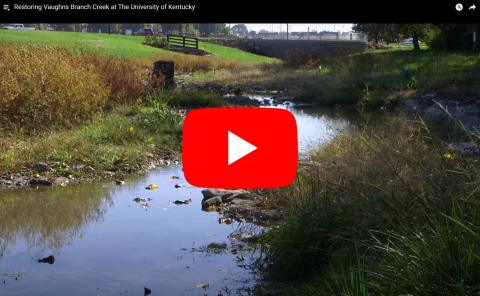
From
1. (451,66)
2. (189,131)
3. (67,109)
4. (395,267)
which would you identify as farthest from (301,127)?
(451,66)

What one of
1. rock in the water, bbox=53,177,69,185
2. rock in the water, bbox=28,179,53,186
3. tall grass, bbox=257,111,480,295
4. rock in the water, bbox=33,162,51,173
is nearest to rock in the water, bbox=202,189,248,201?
tall grass, bbox=257,111,480,295

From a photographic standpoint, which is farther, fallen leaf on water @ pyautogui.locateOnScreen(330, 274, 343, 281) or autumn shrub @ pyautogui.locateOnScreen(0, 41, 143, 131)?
autumn shrub @ pyautogui.locateOnScreen(0, 41, 143, 131)

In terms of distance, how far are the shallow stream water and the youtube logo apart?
987 mm

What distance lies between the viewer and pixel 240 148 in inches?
198

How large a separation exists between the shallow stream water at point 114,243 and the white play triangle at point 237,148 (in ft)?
3.98

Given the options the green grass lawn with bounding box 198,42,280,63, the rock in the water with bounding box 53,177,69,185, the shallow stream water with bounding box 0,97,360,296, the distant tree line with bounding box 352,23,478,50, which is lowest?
the shallow stream water with bounding box 0,97,360,296

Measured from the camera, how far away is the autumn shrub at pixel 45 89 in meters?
10.9

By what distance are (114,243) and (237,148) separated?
242cm

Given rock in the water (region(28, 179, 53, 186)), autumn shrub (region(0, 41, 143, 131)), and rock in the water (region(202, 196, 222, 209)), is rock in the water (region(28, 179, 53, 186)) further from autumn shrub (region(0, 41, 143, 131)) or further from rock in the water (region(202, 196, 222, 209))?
rock in the water (region(202, 196, 222, 209))

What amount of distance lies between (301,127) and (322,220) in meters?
10.3

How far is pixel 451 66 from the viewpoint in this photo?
25.5 m

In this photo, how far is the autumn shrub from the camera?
1095 cm

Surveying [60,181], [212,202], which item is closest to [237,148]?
[212,202]

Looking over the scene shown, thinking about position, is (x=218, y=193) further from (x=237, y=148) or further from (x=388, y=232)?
(x=388, y=232)
